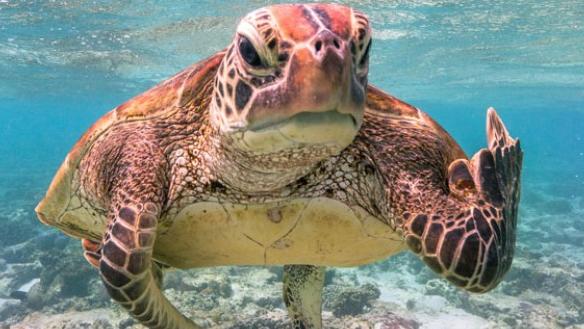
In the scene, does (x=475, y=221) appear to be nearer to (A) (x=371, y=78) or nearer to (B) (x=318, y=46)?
(B) (x=318, y=46)

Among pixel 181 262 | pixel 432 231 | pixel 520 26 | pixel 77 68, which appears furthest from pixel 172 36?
pixel 432 231

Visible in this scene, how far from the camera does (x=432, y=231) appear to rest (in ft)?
7.12

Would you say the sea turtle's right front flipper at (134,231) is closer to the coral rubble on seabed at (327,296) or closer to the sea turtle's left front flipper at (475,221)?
the sea turtle's left front flipper at (475,221)

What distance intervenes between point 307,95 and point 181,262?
2.28 meters

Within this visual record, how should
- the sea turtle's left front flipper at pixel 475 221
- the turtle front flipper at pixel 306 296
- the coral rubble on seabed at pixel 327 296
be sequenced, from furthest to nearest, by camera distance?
the coral rubble on seabed at pixel 327 296
the turtle front flipper at pixel 306 296
the sea turtle's left front flipper at pixel 475 221

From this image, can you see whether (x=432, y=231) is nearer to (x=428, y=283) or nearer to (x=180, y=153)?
(x=180, y=153)

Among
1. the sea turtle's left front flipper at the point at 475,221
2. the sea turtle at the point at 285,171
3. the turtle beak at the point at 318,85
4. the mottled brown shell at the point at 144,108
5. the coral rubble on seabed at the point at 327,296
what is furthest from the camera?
the coral rubble on seabed at the point at 327,296

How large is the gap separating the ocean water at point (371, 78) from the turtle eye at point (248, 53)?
471 centimetres

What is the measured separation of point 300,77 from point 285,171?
0.70 m

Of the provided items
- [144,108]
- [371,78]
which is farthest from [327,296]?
[371,78]

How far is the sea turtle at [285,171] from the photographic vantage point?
5.34 feet

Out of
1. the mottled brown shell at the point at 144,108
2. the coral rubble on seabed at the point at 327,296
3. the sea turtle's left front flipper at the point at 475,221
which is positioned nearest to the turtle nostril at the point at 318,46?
the sea turtle's left front flipper at the point at 475,221

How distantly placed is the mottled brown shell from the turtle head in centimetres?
94

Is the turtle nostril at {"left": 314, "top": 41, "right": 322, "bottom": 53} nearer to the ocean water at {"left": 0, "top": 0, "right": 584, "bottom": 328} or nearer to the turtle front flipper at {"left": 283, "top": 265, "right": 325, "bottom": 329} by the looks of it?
the turtle front flipper at {"left": 283, "top": 265, "right": 325, "bottom": 329}
